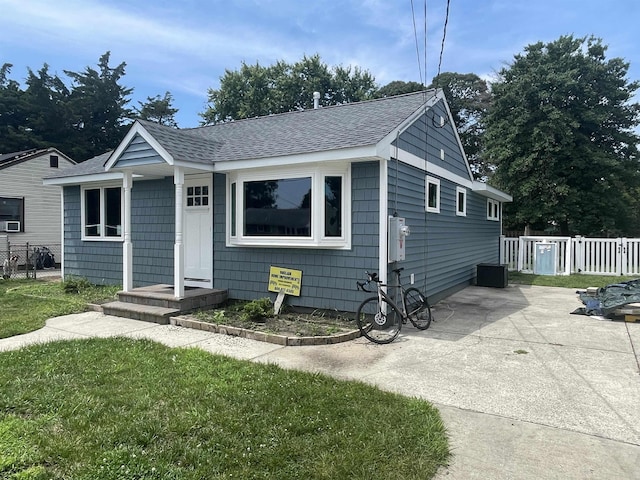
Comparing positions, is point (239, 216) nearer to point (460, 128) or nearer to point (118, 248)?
point (118, 248)

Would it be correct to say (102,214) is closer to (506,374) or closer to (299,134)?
(299,134)

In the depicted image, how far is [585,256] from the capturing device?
1416 cm

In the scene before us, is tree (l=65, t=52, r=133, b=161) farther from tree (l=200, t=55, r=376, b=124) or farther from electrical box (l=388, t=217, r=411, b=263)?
electrical box (l=388, t=217, r=411, b=263)

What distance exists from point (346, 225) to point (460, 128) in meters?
26.9

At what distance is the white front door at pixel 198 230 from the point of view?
8133 mm

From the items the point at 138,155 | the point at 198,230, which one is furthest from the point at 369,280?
the point at 138,155

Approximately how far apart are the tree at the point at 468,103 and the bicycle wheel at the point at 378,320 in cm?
2588

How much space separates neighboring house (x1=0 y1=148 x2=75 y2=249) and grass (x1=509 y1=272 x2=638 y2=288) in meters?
17.7

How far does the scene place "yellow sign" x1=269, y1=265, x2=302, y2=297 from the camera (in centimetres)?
700

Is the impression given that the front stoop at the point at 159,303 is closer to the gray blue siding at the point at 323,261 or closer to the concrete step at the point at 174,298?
the concrete step at the point at 174,298

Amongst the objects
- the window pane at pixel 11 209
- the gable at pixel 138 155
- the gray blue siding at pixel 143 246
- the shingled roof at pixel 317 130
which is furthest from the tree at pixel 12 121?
the gable at pixel 138 155

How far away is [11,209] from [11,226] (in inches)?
29.7

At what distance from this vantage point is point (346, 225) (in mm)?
6551

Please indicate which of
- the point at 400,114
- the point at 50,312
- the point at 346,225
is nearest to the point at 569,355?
the point at 346,225
